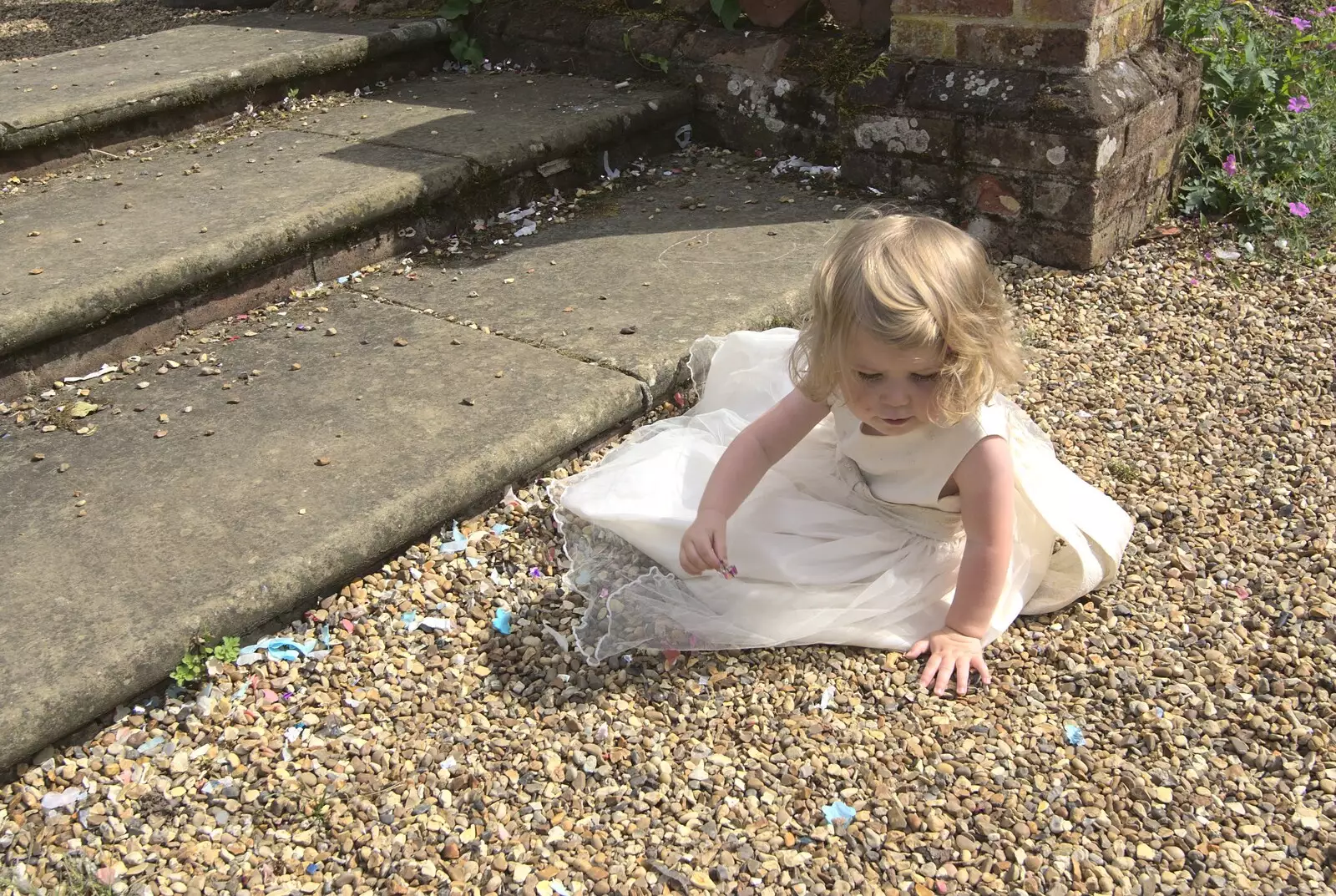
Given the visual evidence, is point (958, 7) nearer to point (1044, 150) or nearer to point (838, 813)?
point (1044, 150)

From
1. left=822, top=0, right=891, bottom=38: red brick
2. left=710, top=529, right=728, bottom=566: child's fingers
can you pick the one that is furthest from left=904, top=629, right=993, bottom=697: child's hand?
left=822, top=0, right=891, bottom=38: red brick

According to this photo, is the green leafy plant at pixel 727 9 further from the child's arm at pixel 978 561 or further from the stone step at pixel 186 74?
the child's arm at pixel 978 561

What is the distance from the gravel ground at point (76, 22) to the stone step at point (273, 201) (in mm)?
2199

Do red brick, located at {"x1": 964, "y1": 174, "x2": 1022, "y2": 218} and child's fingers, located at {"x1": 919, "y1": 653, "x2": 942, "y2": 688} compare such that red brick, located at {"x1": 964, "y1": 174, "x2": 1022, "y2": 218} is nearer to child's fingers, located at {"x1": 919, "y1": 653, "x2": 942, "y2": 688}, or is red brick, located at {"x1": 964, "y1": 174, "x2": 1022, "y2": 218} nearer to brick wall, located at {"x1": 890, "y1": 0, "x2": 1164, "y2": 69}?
brick wall, located at {"x1": 890, "y1": 0, "x2": 1164, "y2": 69}

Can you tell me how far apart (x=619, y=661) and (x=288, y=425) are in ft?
3.41

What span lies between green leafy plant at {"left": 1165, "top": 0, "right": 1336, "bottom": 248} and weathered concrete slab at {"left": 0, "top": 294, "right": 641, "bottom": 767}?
2.56 m

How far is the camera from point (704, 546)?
7.51 ft

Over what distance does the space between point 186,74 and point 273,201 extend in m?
1.12

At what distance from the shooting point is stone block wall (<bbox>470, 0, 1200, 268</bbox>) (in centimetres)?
352

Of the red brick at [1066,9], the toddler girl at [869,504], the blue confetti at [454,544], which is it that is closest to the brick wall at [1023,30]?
the red brick at [1066,9]

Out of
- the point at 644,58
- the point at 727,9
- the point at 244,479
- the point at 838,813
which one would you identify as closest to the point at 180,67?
the point at 644,58

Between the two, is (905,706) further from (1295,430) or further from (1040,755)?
(1295,430)

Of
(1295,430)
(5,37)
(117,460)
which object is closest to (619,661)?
(117,460)

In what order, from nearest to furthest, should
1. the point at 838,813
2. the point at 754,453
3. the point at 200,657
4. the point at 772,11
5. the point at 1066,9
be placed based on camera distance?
1. the point at 838,813
2. the point at 200,657
3. the point at 754,453
4. the point at 1066,9
5. the point at 772,11
